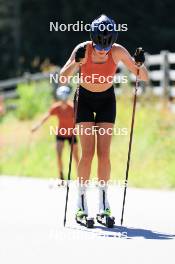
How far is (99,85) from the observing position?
31.1 ft

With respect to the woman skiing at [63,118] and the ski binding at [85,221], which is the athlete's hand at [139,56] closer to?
the ski binding at [85,221]

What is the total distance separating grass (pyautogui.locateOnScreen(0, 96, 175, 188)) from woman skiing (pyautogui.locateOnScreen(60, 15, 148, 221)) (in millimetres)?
5332

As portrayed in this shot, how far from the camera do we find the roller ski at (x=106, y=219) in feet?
30.8

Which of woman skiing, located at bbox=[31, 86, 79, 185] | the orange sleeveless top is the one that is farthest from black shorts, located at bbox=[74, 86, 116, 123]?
woman skiing, located at bbox=[31, 86, 79, 185]

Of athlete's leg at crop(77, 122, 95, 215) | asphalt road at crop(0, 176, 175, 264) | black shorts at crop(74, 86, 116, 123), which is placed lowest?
asphalt road at crop(0, 176, 175, 264)

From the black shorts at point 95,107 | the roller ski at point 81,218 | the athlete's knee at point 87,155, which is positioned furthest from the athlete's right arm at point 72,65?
the roller ski at point 81,218

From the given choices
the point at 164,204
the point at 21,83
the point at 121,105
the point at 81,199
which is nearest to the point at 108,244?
the point at 81,199

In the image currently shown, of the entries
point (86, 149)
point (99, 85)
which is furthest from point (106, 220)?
point (99, 85)

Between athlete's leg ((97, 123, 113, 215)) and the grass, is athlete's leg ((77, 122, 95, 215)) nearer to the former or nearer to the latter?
athlete's leg ((97, 123, 113, 215))

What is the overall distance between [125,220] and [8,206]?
1962 mm

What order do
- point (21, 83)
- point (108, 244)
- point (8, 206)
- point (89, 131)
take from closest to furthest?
1. point (108, 244)
2. point (89, 131)
3. point (8, 206)
4. point (21, 83)

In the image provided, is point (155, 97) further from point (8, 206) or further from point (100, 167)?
point (100, 167)

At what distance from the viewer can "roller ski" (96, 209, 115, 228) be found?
9.39 meters

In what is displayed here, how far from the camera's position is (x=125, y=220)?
10.1 m
